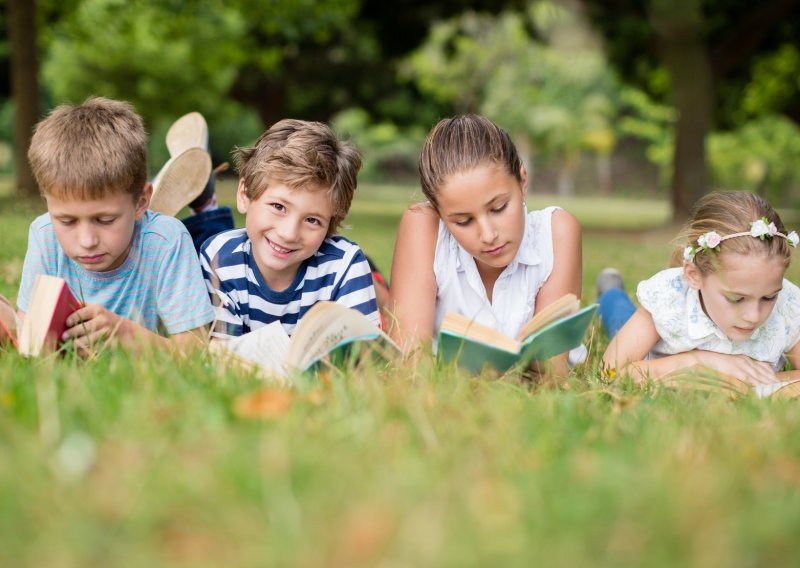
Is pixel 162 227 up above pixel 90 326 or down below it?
above

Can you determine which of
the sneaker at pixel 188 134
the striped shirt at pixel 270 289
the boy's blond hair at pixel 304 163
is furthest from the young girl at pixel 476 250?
the sneaker at pixel 188 134

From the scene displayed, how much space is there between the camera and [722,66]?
14.5 m

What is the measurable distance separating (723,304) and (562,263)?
594 mm

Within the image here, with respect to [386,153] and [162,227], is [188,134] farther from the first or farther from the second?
[386,153]

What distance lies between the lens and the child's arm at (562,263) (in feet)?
10.7

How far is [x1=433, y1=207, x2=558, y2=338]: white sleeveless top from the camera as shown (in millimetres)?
3268

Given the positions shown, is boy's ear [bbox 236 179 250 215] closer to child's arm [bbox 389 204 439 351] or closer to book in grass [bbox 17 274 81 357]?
child's arm [bbox 389 204 439 351]

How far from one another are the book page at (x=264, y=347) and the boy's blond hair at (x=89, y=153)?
2.31ft

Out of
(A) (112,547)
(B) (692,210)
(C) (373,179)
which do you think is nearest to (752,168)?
(C) (373,179)

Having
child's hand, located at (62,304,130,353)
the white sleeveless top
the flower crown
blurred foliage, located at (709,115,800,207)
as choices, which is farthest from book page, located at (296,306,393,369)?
blurred foliage, located at (709,115,800,207)

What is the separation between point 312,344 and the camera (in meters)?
2.34

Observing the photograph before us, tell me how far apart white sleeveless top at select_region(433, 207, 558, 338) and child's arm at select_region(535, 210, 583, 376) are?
0.02m

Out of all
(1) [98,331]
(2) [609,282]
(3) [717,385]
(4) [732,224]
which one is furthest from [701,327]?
(1) [98,331]

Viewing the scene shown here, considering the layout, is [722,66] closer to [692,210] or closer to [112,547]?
[692,210]
